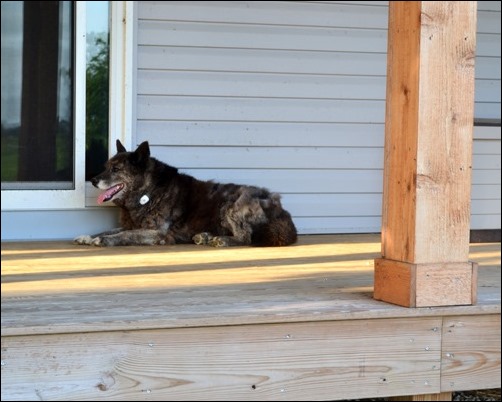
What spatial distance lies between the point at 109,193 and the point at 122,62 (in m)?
0.86

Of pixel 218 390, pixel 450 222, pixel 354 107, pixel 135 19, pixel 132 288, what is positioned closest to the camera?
pixel 218 390

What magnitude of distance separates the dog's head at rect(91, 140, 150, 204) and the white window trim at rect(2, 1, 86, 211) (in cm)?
18

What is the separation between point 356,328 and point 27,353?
47.0 inches

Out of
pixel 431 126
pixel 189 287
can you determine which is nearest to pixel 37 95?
pixel 189 287

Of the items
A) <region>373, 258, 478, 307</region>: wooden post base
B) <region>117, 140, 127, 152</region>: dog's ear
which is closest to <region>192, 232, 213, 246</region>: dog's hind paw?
<region>117, 140, 127, 152</region>: dog's ear

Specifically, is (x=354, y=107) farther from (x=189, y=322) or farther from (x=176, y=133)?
(x=189, y=322)

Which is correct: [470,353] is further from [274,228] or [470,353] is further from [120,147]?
[120,147]

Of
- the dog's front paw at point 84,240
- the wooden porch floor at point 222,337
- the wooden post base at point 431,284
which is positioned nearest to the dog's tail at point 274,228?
the dog's front paw at point 84,240

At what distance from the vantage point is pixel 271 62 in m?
6.17

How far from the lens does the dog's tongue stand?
5770 millimetres

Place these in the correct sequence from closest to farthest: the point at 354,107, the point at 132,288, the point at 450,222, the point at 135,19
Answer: the point at 450,222 → the point at 132,288 → the point at 135,19 → the point at 354,107

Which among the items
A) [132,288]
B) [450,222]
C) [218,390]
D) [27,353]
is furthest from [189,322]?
[450,222]

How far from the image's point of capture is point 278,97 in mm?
6211

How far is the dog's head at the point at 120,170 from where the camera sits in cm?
568
